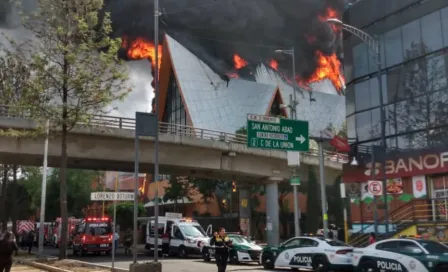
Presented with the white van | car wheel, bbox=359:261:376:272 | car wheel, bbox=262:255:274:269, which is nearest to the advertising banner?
car wheel, bbox=262:255:274:269

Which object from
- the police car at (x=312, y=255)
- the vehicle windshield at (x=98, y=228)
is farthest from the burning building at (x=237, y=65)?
the police car at (x=312, y=255)

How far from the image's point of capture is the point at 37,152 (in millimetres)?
29016

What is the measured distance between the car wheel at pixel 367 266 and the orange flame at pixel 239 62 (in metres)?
73.3

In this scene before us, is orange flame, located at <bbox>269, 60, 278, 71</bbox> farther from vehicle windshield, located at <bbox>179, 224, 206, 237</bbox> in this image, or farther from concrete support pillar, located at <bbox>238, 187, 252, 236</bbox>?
vehicle windshield, located at <bbox>179, 224, 206, 237</bbox>

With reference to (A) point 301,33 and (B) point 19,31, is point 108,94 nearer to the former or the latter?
(B) point 19,31

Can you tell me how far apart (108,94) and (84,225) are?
13741mm

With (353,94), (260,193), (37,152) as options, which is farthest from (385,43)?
(260,193)

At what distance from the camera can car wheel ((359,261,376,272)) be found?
16.1 metres

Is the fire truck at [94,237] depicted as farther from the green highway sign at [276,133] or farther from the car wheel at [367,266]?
the car wheel at [367,266]

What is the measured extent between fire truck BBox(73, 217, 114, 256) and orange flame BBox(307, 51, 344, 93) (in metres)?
66.9

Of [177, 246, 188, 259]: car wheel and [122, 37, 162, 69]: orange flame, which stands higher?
[122, 37, 162, 69]: orange flame

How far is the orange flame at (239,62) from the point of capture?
8825 cm

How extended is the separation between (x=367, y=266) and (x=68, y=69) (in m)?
16.0

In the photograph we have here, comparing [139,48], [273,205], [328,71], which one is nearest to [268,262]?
[273,205]
